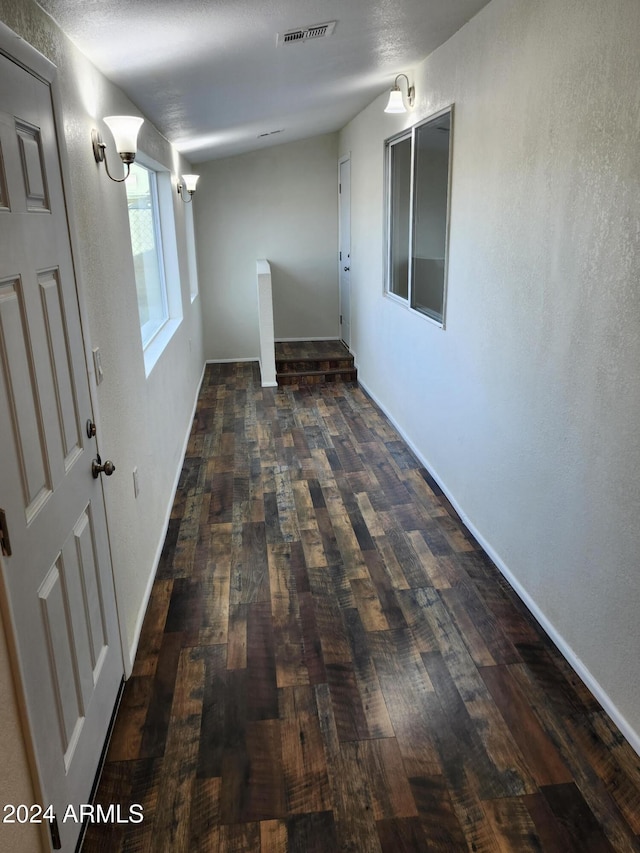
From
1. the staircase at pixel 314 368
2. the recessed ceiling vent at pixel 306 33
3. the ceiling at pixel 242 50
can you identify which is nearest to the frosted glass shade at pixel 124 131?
the ceiling at pixel 242 50

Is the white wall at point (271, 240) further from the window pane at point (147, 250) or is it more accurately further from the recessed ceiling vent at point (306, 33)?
the recessed ceiling vent at point (306, 33)

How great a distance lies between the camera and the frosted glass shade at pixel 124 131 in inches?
97.2

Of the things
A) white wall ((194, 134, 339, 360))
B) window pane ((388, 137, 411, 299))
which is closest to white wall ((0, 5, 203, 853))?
window pane ((388, 137, 411, 299))

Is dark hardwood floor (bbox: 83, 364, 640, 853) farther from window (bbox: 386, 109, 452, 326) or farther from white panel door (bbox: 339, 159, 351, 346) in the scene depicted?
white panel door (bbox: 339, 159, 351, 346)

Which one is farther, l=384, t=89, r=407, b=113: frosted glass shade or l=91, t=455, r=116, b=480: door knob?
l=384, t=89, r=407, b=113: frosted glass shade

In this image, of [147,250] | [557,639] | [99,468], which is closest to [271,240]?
[147,250]

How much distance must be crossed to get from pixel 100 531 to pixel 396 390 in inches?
133

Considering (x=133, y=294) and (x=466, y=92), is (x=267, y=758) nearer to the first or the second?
(x=133, y=294)

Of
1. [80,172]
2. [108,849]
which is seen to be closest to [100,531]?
[108,849]

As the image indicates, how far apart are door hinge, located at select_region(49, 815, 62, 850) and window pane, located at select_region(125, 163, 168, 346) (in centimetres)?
266

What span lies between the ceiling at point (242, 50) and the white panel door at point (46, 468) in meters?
0.54

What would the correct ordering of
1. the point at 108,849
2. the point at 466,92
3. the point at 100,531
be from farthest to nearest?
1. the point at 466,92
2. the point at 100,531
3. the point at 108,849

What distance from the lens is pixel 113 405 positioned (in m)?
2.38

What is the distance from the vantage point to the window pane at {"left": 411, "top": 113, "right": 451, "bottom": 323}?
12.3ft
